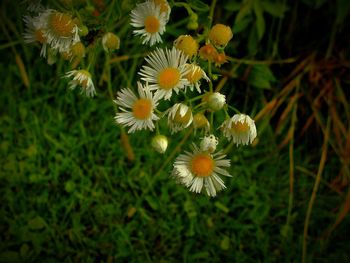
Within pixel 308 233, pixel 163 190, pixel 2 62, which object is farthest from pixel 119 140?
pixel 308 233

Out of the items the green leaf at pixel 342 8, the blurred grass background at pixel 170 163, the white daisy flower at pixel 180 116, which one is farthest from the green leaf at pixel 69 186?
the green leaf at pixel 342 8

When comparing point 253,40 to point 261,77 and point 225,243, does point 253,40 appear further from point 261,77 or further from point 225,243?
point 225,243

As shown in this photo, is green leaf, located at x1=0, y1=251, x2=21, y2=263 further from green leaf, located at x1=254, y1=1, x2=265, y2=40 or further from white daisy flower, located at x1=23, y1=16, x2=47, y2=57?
green leaf, located at x1=254, y1=1, x2=265, y2=40

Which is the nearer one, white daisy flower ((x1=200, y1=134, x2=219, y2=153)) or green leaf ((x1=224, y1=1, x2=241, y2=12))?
white daisy flower ((x1=200, y1=134, x2=219, y2=153))

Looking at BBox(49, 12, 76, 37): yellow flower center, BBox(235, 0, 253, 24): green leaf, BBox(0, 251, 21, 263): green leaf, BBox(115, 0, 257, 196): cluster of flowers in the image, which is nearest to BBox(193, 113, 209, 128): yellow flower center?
BBox(115, 0, 257, 196): cluster of flowers

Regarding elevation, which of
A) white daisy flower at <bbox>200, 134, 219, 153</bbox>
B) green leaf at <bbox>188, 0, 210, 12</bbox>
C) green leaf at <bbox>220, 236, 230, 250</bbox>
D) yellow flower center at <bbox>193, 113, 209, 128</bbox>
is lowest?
green leaf at <bbox>220, 236, 230, 250</bbox>

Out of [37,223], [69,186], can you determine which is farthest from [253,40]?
[37,223]

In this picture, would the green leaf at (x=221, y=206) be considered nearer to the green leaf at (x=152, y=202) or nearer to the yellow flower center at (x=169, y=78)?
the green leaf at (x=152, y=202)
